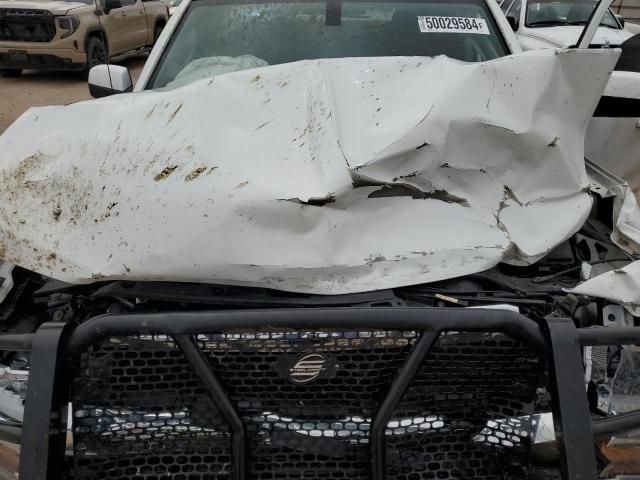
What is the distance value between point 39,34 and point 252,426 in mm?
10318

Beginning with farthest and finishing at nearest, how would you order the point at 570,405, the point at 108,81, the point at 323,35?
the point at 108,81 → the point at 323,35 → the point at 570,405

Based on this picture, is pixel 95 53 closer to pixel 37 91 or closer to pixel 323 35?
pixel 37 91

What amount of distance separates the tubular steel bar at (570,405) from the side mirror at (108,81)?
270 cm

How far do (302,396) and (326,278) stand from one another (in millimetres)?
368

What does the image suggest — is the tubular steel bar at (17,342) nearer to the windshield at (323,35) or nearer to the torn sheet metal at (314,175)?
the torn sheet metal at (314,175)

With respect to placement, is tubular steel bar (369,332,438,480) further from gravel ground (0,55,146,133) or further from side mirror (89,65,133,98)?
gravel ground (0,55,146,133)

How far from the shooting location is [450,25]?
133 inches

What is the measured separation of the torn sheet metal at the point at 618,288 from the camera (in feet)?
6.06

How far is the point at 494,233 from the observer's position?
205cm

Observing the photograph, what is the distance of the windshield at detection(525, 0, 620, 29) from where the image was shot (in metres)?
9.74

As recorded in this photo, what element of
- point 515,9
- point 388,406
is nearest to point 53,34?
point 515,9

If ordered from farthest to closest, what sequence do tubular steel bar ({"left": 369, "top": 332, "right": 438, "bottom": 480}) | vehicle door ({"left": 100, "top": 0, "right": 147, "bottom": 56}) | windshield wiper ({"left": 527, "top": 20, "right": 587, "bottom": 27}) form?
vehicle door ({"left": 100, "top": 0, "right": 147, "bottom": 56})
windshield wiper ({"left": 527, "top": 20, "right": 587, "bottom": 27})
tubular steel bar ({"left": 369, "top": 332, "right": 438, "bottom": 480})

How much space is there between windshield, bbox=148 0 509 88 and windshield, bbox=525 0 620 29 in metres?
7.04

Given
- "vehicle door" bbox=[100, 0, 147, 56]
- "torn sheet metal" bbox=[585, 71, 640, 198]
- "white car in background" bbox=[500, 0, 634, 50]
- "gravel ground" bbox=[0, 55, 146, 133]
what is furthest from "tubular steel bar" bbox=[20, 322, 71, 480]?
"vehicle door" bbox=[100, 0, 147, 56]
